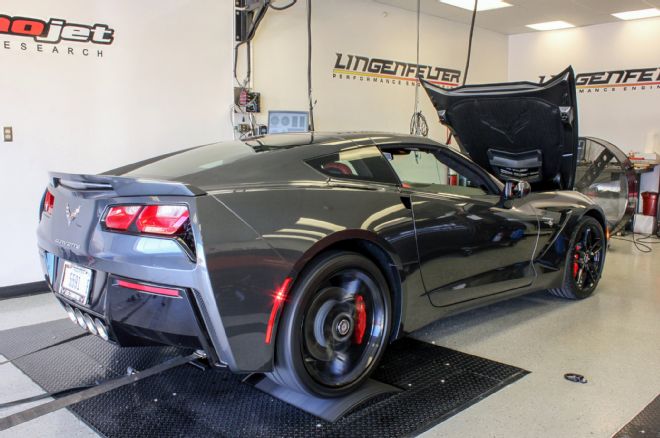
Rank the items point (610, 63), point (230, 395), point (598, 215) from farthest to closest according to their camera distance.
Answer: point (610, 63) < point (598, 215) < point (230, 395)

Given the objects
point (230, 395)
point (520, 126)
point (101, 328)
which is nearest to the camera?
point (101, 328)

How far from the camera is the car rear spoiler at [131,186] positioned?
191 centimetres

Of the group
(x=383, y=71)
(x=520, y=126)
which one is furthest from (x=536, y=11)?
(x=520, y=126)

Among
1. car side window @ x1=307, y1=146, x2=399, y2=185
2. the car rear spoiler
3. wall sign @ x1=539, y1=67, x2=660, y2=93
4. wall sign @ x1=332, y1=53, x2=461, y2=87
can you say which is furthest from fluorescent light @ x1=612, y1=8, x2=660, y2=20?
the car rear spoiler

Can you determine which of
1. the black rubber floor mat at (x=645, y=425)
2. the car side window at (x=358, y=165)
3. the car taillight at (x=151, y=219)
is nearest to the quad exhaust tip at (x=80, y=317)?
the car taillight at (x=151, y=219)

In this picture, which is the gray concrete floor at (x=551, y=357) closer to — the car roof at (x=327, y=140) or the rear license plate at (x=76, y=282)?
the rear license plate at (x=76, y=282)

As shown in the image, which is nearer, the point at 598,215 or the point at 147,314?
the point at 147,314

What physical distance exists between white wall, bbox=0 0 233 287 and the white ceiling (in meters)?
2.78

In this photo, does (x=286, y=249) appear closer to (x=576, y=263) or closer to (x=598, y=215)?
(x=576, y=263)

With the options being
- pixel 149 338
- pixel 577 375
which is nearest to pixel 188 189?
pixel 149 338

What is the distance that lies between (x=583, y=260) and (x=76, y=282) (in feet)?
11.2

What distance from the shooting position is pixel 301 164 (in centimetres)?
236

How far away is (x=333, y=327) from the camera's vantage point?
232 cm

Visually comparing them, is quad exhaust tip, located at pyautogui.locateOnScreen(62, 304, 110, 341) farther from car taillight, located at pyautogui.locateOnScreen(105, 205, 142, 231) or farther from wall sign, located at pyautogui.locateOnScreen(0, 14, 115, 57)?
wall sign, located at pyautogui.locateOnScreen(0, 14, 115, 57)
